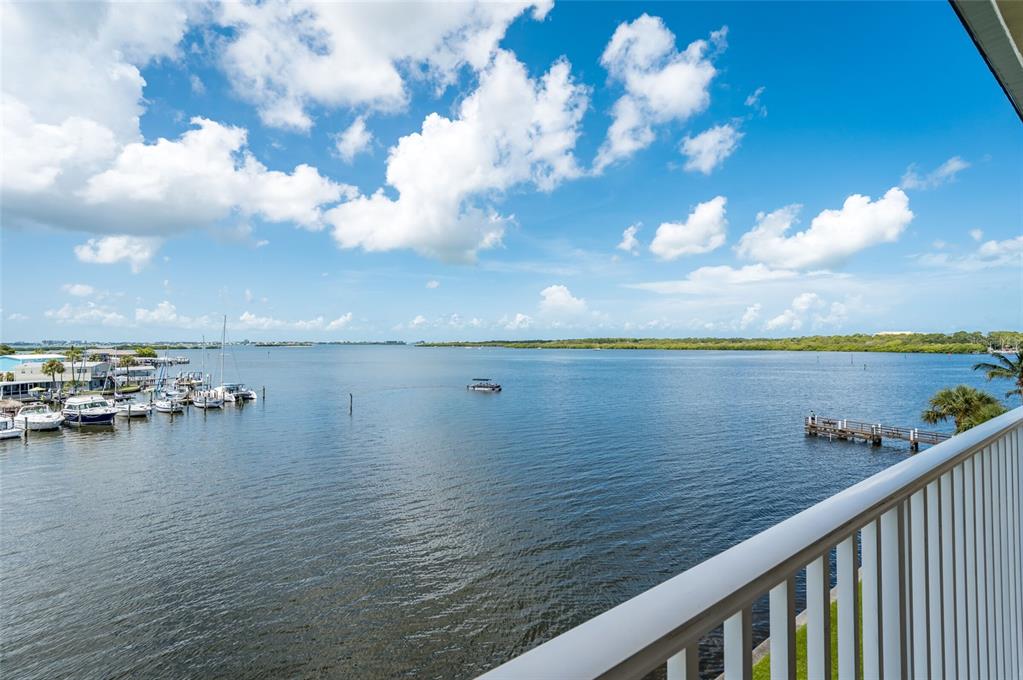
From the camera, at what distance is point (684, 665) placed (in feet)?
1.80

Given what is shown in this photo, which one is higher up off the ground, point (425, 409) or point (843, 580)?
point (843, 580)

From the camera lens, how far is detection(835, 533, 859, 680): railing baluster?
915 millimetres

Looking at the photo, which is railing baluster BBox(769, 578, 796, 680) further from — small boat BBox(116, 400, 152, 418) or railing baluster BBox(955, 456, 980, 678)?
small boat BBox(116, 400, 152, 418)

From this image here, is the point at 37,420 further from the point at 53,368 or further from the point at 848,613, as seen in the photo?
the point at 848,613

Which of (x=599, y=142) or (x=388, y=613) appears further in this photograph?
(x=599, y=142)

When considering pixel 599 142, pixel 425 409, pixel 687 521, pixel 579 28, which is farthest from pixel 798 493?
pixel 599 142

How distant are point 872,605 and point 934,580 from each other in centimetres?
34

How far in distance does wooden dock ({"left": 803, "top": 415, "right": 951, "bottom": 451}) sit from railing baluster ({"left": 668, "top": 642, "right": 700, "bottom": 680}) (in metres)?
34.0

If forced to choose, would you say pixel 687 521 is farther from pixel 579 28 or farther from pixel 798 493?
pixel 579 28

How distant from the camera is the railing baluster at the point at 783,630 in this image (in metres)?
0.73

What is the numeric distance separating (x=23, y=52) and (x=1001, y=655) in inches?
453

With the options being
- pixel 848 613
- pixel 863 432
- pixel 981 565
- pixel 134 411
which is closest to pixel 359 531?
pixel 981 565

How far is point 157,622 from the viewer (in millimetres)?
12688

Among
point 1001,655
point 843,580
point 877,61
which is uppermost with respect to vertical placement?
point 877,61
